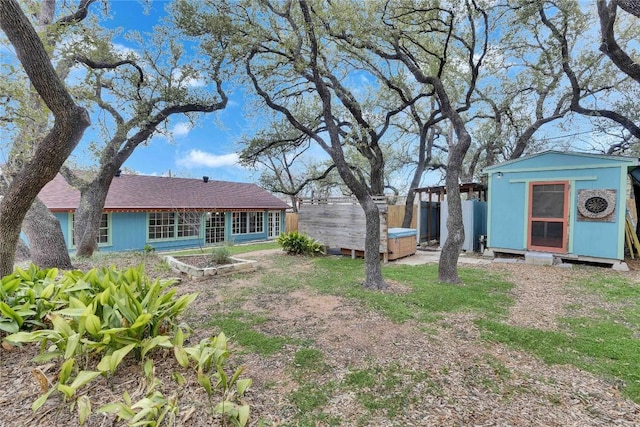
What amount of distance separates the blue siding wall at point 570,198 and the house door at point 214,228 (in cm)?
1140

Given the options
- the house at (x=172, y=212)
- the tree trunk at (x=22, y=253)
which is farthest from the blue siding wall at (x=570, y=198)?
the tree trunk at (x=22, y=253)

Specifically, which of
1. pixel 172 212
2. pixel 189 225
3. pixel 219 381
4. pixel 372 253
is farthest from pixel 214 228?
pixel 219 381

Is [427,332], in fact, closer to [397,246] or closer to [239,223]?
[397,246]

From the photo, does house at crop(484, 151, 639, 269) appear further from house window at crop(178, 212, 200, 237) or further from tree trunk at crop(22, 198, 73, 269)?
house window at crop(178, 212, 200, 237)

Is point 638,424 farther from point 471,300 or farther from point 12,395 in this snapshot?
point 12,395

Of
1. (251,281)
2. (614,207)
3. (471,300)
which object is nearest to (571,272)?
(614,207)

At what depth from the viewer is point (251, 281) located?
224 inches

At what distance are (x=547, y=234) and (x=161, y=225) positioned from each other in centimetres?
1328

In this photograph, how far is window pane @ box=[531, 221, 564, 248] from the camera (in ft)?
24.2

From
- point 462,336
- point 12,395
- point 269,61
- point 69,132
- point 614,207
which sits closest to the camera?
point 12,395

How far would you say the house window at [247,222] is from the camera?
15516 mm

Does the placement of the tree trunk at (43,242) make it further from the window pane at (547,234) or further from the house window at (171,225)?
the window pane at (547,234)

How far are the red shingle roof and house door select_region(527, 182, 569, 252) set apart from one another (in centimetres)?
1187

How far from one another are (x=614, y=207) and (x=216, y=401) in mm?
8484
